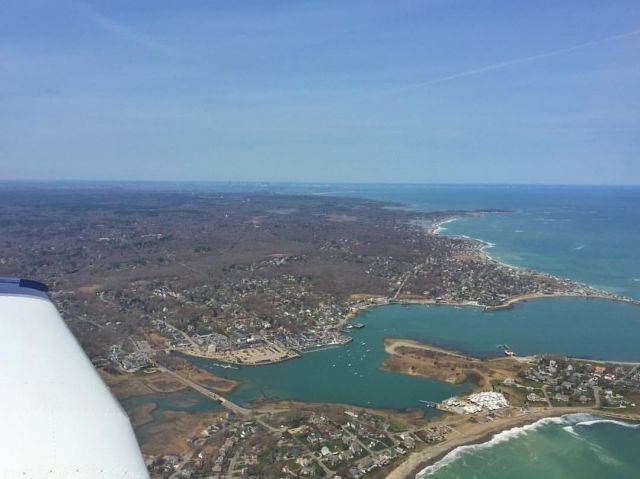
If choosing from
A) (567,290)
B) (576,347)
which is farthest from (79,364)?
(567,290)

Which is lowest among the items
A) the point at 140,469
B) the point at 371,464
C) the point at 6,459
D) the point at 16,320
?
the point at 371,464

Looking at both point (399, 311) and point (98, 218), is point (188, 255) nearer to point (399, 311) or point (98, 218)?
point (399, 311)

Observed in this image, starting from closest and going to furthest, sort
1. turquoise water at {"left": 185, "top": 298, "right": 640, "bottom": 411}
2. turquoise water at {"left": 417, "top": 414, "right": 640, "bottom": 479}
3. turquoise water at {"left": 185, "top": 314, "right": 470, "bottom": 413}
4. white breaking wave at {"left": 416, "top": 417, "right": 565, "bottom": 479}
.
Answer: white breaking wave at {"left": 416, "top": 417, "right": 565, "bottom": 479} → turquoise water at {"left": 417, "top": 414, "right": 640, "bottom": 479} → turquoise water at {"left": 185, "top": 314, "right": 470, "bottom": 413} → turquoise water at {"left": 185, "top": 298, "right": 640, "bottom": 411}

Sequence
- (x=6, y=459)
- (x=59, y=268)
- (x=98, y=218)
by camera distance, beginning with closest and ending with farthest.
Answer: (x=6, y=459), (x=59, y=268), (x=98, y=218)

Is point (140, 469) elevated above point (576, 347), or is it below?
above

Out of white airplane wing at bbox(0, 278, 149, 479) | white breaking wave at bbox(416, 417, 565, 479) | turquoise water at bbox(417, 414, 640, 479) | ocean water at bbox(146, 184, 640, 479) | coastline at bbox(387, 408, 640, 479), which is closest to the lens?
white airplane wing at bbox(0, 278, 149, 479)

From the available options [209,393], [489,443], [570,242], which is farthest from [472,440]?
[570,242]

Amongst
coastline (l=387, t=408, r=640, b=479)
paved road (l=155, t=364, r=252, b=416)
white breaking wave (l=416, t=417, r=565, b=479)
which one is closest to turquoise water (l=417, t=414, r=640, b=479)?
white breaking wave (l=416, t=417, r=565, b=479)

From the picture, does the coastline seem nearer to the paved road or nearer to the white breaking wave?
the white breaking wave
